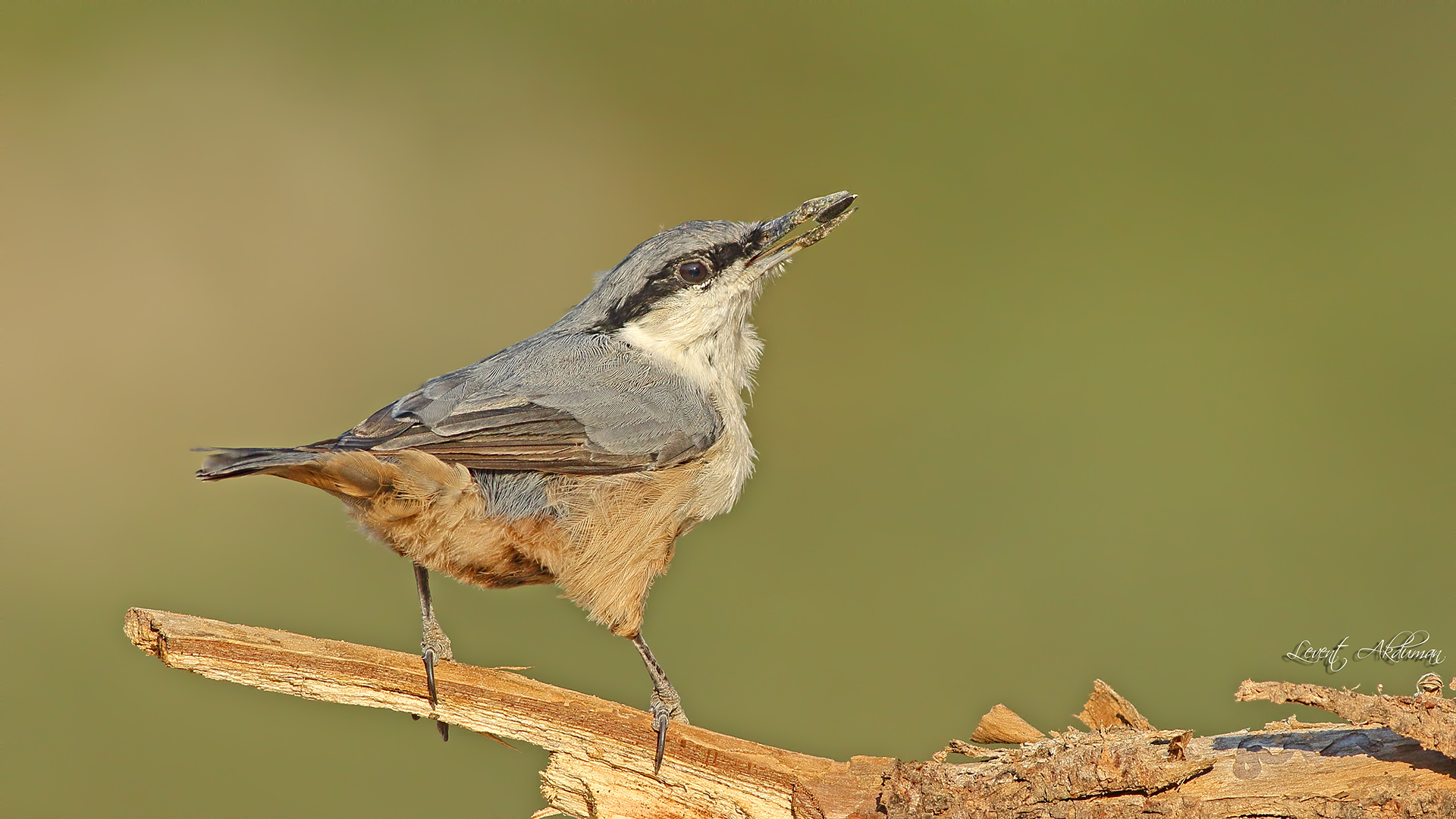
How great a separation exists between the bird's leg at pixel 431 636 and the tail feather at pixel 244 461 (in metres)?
0.75

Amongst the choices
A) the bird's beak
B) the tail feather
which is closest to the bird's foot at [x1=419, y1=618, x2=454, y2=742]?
the tail feather

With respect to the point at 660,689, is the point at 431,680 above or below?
below

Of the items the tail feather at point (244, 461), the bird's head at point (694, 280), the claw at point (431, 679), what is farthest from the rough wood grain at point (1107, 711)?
the tail feather at point (244, 461)

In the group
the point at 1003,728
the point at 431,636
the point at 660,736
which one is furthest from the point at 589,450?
the point at 1003,728

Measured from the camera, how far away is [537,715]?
2809mm

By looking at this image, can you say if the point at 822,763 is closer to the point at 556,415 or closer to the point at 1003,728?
the point at 1003,728

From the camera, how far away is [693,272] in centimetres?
366

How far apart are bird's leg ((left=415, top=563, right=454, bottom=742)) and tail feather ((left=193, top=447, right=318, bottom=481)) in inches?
29.6

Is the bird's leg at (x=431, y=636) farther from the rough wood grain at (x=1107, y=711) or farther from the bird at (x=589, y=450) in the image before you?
the rough wood grain at (x=1107, y=711)

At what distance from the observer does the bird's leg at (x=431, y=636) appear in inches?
119

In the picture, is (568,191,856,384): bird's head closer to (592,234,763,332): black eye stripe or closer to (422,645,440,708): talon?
(592,234,763,332): black eye stripe

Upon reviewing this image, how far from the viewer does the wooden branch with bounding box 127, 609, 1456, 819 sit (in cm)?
232

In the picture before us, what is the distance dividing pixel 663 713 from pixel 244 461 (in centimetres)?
135

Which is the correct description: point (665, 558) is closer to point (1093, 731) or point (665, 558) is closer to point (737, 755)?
point (737, 755)
